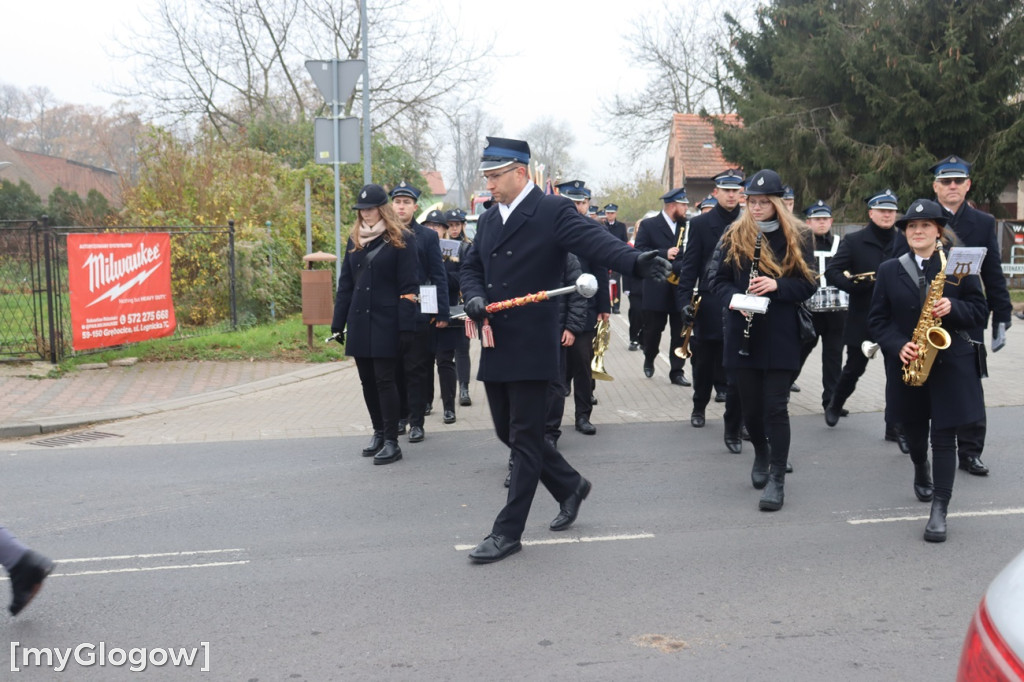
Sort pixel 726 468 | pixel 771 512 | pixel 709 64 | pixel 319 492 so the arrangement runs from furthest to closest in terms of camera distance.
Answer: pixel 709 64 < pixel 726 468 < pixel 319 492 < pixel 771 512

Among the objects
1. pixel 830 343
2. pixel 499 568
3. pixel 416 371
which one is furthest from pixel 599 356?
pixel 499 568

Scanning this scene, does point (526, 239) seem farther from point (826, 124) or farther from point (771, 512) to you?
point (826, 124)

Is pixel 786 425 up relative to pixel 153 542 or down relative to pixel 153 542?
up

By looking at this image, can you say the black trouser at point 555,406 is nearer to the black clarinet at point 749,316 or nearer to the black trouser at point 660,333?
the black clarinet at point 749,316

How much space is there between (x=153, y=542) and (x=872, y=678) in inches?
147

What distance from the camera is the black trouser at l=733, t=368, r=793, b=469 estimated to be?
19.4ft

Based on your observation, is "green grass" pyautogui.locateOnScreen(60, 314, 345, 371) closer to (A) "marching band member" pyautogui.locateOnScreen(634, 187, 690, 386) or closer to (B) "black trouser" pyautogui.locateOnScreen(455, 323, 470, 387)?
(B) "black trouser" pyautogui.locateOnScreen(455, 323, 470, 387)

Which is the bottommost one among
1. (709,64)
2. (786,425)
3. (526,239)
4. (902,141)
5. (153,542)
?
(153,542)

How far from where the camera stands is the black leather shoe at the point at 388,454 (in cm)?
738

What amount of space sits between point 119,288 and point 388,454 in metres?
5.86

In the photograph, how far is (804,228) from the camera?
6.03 meters

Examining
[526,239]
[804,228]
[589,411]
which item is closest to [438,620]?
[526,239]

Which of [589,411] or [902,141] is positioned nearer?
[589,411]

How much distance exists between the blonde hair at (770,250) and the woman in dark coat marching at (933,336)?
46 cm
